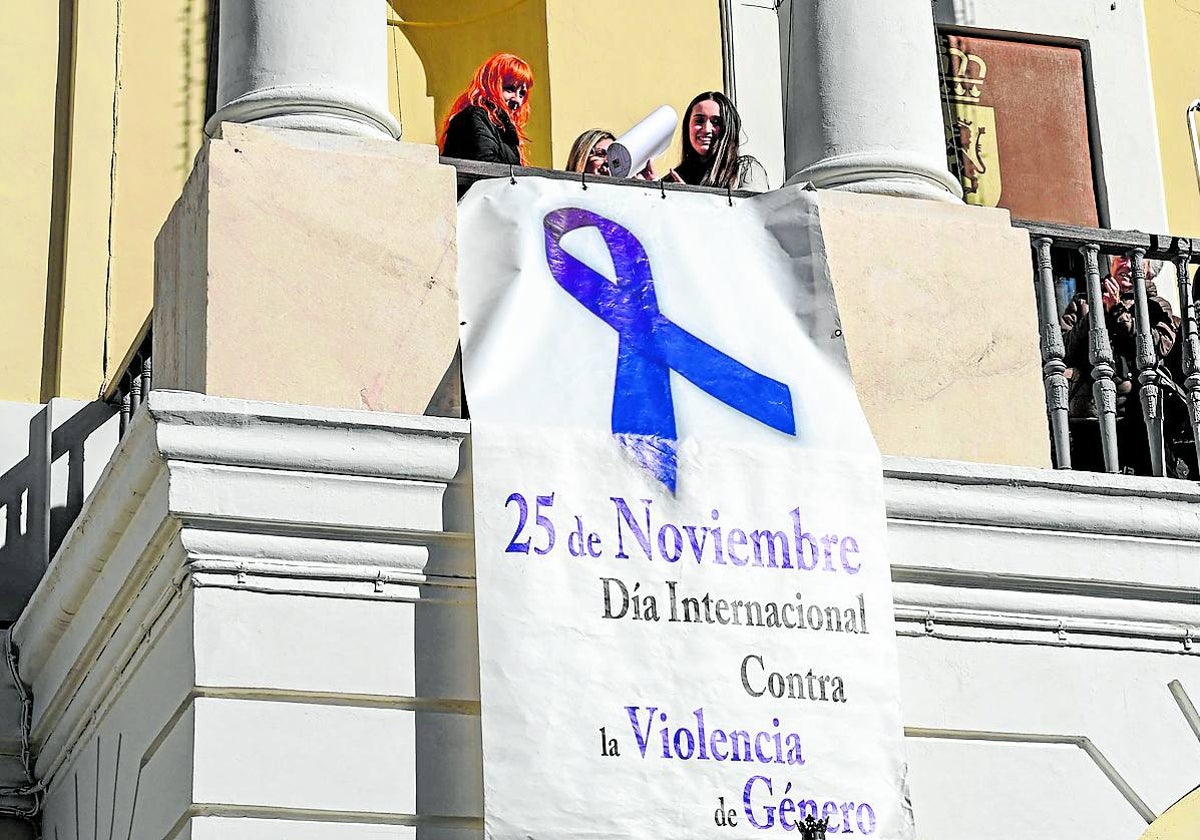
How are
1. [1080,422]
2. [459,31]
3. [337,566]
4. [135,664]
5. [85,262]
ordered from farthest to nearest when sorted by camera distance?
[459,31], [85,262], [1080,422], [135,664], [337,566]

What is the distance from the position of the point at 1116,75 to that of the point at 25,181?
6.19m

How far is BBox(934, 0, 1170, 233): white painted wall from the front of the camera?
14.0m

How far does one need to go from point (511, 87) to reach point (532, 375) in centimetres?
396

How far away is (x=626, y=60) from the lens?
527 inches

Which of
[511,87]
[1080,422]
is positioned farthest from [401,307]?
[511,87]

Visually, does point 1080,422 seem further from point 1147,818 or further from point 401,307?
point 401,307

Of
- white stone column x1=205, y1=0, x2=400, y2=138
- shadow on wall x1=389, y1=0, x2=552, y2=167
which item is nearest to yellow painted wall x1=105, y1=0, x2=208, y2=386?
shadow on wall x1=389, y1=0, x2=552, y2=167

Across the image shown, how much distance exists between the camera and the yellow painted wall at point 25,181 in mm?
11211

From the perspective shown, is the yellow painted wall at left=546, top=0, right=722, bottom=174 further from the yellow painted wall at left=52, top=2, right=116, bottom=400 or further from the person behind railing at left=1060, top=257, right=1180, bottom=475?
the person behind railing at left=1060, top=257, right=1180, bottom=475

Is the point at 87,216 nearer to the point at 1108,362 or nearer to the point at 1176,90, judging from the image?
the point at 1108,362

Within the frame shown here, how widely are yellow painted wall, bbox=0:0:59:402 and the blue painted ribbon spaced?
3381 mm

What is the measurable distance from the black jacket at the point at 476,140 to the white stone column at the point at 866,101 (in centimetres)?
110

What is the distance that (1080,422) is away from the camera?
9.80m

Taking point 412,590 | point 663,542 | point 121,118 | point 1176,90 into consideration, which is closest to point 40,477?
point 121,118
